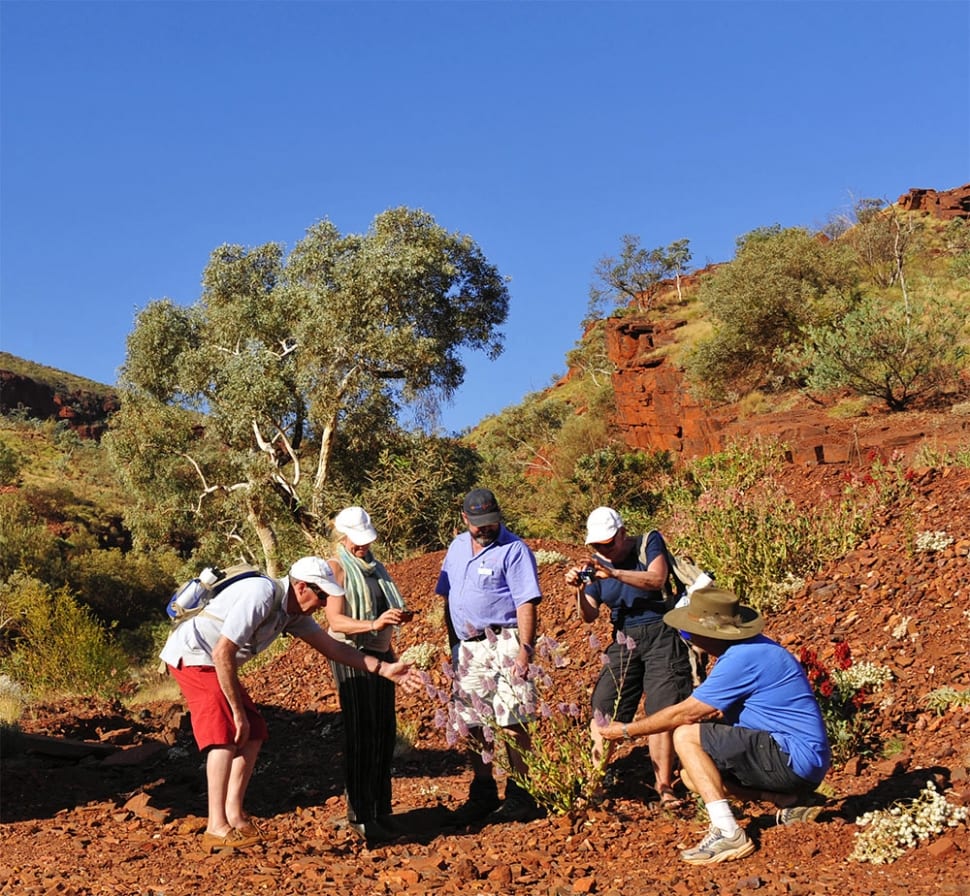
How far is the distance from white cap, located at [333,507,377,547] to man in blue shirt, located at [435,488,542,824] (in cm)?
58

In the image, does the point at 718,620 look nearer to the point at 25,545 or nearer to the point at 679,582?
the point at 679,582

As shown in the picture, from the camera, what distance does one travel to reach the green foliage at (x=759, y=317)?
2631cm

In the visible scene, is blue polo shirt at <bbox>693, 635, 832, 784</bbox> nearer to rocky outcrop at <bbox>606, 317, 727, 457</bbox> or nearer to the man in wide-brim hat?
the man in wide-brim hat

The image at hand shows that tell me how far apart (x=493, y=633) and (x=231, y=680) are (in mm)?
1348

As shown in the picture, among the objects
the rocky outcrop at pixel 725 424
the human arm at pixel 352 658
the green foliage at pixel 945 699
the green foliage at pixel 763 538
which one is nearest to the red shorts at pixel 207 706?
the human arm at pixel 352 658

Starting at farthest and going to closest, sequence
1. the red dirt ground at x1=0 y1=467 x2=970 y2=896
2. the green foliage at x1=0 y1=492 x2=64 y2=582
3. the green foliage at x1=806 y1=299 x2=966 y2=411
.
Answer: the green foliage at x1=0 y1=492 x2=64 y2=582 < the green foliage at x1=806 y1=299 x2=966 y2=411 < the red dirt ground at x1=0 y1=467 x2=970 y2=896

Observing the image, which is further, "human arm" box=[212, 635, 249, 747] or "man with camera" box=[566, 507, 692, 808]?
→ "man with camera" box=[566, 507, 692, 808]

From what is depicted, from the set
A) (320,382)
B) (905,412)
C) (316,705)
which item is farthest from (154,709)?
(905,412)

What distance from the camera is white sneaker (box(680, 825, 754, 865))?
453 cm

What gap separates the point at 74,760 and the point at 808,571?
640 centimetres

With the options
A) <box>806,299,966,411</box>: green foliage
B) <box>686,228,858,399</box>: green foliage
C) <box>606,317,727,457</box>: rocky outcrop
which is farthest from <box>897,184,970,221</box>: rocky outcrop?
<box>806,299,966,411</box>: green foliage

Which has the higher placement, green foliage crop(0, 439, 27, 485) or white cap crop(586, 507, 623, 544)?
green foliage crop(0, 439, 27, 485)

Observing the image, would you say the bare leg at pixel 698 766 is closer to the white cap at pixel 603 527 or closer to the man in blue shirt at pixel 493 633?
the man in blue shirt at pixel 493 633

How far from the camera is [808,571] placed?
9.34m
